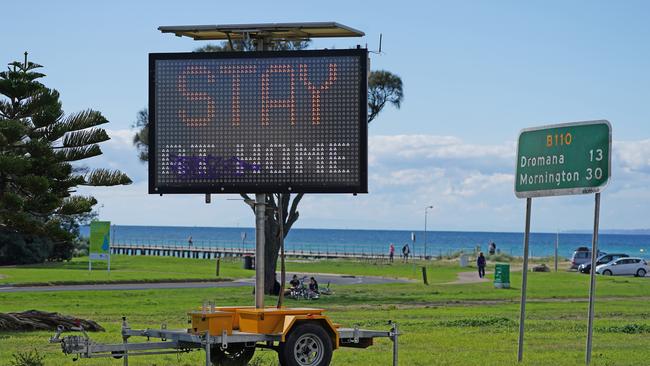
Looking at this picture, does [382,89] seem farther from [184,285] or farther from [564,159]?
[564,159]

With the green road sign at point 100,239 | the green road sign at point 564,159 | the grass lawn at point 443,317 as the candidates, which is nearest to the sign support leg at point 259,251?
the grass lawn at point 443,317

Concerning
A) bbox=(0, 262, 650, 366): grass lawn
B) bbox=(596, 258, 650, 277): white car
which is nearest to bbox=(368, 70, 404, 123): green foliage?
bbox=(0, 262, 650, 366): grass lawn

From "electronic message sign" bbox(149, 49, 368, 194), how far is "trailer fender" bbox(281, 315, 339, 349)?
1.70m

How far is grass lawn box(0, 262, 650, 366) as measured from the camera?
17.6m

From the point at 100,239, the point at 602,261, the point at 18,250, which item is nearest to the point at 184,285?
the point at 100,239

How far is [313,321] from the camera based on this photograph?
14438mm

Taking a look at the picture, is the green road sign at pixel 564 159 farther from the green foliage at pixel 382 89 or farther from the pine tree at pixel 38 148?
the green foliage at pixel 382 89

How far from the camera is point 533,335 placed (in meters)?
22.5

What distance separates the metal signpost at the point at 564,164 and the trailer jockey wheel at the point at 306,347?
364 cm

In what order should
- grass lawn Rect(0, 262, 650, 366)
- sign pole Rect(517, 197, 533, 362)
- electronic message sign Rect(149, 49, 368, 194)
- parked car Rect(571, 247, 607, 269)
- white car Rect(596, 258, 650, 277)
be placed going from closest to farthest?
electronic message sign Rect(149, 49, 368, 194) → sign pole Rect(517, 197, 533, 362) → grass lawn Rect(0, 262, 650, 366) → white car Rect(596, 258, 650, 277) → parked car Rect(571, 247, 607, 269)

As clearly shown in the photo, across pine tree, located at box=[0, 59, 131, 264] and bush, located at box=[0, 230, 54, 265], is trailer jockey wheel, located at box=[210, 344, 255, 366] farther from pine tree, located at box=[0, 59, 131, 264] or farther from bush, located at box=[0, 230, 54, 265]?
bush, located at box=[0, 230, 54, 265]

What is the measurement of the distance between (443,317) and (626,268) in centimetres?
4409

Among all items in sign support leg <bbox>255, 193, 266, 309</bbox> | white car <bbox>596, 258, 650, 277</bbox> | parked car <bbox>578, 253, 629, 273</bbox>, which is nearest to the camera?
sign support leg <bbox>255, 193, 266, 309</bbox>

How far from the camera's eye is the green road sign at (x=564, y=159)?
16047 millimetres
